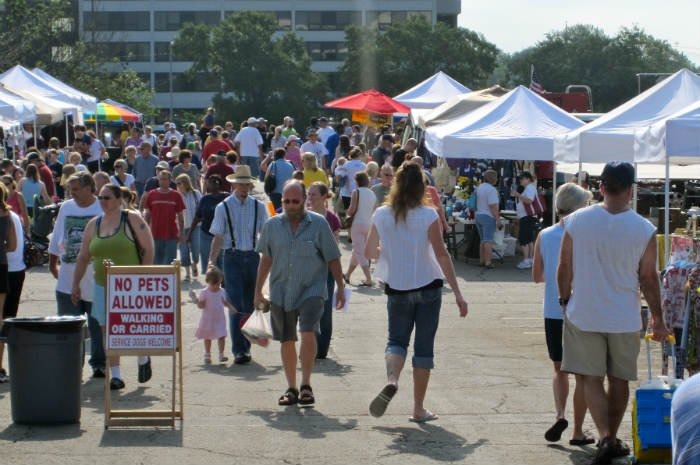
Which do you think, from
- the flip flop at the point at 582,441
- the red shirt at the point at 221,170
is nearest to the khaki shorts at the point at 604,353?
the flip flop at the point at 582,441

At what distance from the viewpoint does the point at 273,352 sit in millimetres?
13312

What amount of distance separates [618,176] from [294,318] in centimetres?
314

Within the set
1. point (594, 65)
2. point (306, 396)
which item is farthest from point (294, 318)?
point (594, 65)

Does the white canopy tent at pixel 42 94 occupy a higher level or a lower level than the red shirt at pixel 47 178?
higher

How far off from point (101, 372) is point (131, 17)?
120159 millimetres

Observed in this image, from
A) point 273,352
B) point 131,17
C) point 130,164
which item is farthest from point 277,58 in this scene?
point 273,352

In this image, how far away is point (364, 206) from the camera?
728 inches

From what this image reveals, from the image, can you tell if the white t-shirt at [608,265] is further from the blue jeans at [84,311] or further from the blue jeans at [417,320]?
the blue jeans at [84,311]

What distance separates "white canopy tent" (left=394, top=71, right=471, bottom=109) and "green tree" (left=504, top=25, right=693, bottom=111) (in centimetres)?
7491

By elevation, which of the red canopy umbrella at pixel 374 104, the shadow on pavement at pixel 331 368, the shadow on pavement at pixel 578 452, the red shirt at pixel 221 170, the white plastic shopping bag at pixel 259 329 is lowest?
the shadow on pavement at pixel 331 368

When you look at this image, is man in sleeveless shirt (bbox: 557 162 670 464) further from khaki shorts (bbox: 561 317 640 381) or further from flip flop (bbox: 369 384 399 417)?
flip flop (bbox: 369 384 399 417)

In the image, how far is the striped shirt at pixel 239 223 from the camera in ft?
40.5

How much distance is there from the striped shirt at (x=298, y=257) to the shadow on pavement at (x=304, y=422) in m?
0.78

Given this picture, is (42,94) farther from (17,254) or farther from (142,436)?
(142,436)
